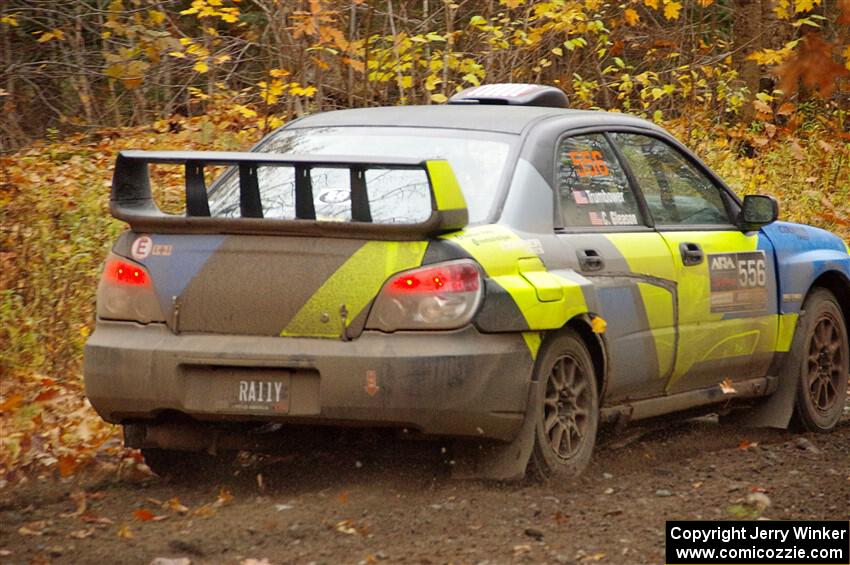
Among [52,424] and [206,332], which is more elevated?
[206,332]

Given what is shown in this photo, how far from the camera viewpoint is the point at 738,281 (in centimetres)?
749

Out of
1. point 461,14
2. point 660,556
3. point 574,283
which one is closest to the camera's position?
point 660,556

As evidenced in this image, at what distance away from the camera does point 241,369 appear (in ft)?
18.8

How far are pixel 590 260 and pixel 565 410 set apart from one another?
25.4 inches

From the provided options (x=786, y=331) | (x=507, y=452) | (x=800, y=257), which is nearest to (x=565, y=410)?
(x=507, y=452)

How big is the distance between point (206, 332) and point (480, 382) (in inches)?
42.3

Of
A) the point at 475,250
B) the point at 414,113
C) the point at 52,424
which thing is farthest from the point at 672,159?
the point at 52,424

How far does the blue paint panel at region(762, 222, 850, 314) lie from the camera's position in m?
7.87

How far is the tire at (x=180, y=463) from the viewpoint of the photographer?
21.1 ft

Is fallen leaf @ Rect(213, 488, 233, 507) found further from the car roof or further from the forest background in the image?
the car roof

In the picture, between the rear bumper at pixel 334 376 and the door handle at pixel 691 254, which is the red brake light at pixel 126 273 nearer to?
the rear bumper at pixel 334 376

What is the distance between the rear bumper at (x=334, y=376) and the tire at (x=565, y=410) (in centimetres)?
22

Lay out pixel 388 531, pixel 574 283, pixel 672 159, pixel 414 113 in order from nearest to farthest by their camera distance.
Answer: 1. pixel 388 531
2. pixel 574 283
3. pixel 414 113
4. pixel 672 159

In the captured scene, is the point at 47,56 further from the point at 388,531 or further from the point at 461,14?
the point at 388,531
